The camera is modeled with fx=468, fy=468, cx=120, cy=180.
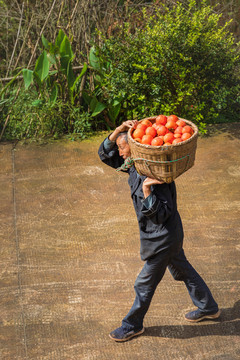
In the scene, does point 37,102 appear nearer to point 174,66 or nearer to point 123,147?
point 174,66

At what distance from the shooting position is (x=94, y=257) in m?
4.51

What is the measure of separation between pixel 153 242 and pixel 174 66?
3.68 metres

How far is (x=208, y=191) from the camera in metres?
5.50

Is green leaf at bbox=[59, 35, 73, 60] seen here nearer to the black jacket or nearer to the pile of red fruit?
the pile of red fruit

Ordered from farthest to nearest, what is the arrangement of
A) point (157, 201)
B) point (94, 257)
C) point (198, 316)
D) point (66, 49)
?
1. point (66, 49)
2. point (94, 257)
3. point (198, 316)
4. point (157, 201)

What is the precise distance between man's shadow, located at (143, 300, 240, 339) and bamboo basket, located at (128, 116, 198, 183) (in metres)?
1.28

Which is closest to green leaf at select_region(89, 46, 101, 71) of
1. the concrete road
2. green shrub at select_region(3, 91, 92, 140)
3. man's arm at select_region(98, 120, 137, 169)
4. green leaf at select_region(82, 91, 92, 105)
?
green leaf at select_region(82, 91, 92, 105)

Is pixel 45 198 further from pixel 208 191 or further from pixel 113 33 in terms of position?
pixel 113 33

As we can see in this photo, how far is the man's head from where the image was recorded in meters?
3.45

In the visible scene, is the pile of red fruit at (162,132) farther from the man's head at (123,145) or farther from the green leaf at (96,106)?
the green leaf at (96,106)

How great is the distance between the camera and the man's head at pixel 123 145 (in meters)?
3.45

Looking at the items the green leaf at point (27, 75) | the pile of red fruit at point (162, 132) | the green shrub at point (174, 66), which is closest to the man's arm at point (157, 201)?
the pile of red fruit at point (162, 132)

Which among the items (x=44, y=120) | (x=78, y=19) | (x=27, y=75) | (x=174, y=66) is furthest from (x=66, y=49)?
(x=174, y=66)

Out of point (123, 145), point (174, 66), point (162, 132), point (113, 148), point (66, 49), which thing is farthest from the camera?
point (66, 49)
